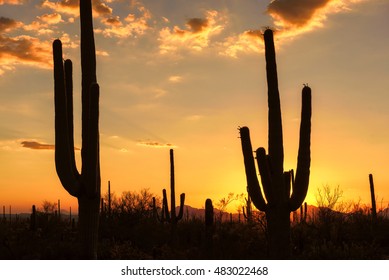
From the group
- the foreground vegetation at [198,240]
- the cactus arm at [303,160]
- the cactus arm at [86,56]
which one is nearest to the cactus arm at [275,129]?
the cactus arm at [303,160]

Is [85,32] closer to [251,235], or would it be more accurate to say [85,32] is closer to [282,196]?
[282,196]

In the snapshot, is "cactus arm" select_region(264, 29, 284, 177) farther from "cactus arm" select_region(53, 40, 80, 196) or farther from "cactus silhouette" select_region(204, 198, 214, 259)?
"cactus arm" select_region(53, 40, 80, 196)

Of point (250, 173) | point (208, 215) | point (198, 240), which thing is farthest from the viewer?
point (198, 240)

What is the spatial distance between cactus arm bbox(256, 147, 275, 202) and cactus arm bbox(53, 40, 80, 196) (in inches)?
168

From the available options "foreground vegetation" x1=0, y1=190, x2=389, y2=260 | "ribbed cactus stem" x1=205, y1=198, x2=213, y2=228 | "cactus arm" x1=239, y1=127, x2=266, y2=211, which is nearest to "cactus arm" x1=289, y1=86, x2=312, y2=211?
"cactus arm" x1=239, y1=127, x2=266, y2=211

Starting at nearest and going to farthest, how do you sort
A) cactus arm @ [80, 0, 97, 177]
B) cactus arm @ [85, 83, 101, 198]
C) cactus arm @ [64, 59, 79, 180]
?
cactus arm @ [85, 83, 101, 198] < cactus arm @ [64, 59, 79, 180] < cactus arm @ [80, 0, 97, 177]

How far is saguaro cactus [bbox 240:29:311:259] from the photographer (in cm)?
1295

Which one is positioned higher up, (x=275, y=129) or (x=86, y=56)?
(x=86, y=56)

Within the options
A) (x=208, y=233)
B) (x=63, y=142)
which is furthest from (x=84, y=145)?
(x=208, y=233)

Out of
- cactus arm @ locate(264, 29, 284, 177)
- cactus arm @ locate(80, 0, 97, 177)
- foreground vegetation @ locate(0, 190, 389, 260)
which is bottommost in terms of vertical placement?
foreground vegetation @ locate(0, 190, 389, 260)

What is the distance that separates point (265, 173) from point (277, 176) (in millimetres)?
320

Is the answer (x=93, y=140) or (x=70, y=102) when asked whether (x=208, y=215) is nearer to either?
(x=70, y=102)

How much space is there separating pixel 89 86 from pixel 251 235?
12.1 metres

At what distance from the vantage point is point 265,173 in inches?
512
